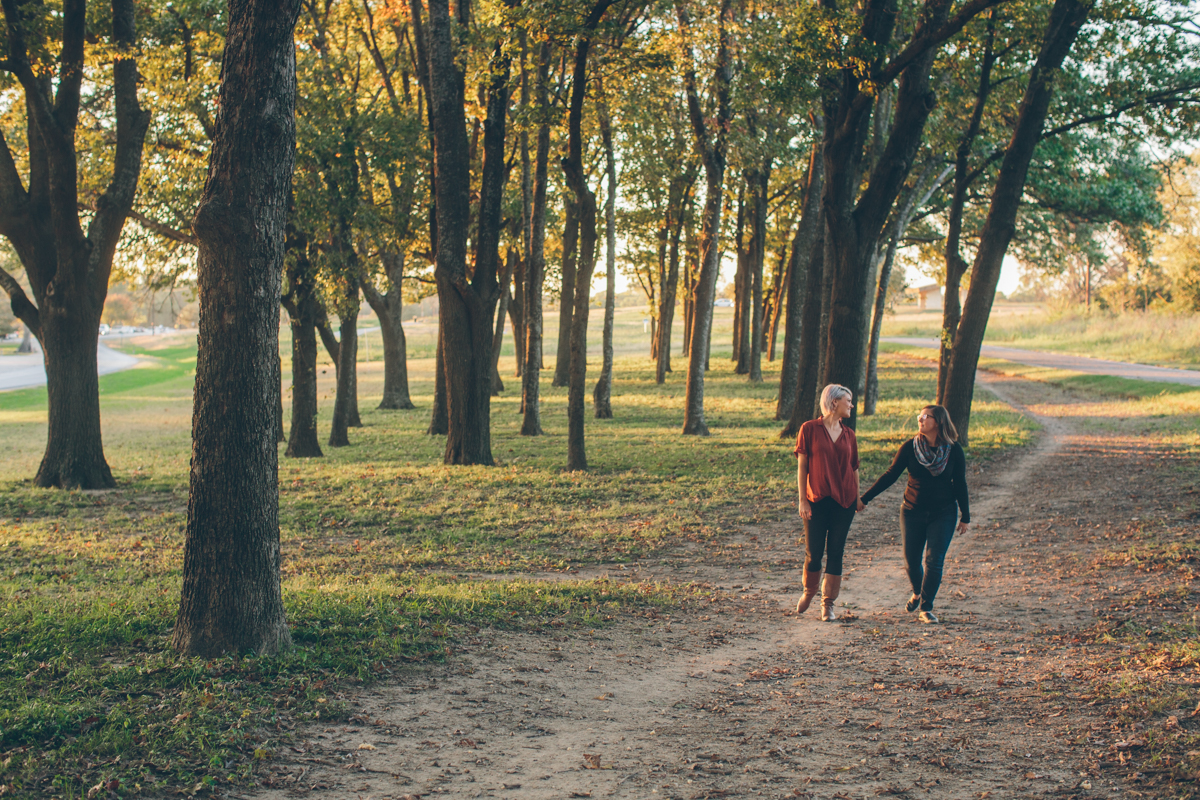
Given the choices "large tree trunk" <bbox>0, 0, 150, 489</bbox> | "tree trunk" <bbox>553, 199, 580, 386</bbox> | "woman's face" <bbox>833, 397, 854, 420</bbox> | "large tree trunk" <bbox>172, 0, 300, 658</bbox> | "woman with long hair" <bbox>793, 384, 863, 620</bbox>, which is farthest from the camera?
"tree trunk" <bbox>553, 199, 580, 386</bbox>

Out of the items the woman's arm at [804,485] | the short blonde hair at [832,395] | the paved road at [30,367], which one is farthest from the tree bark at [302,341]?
the paved road at [30,367]

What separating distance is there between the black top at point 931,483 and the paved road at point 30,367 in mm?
40172

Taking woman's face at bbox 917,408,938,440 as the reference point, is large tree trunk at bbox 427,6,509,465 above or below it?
above

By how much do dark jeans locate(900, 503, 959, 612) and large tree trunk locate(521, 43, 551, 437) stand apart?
11.6 m

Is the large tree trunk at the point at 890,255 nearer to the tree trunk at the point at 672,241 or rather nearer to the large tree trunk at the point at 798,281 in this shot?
the large tree trunk at the point at 798,281

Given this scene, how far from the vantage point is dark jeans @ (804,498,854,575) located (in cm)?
770

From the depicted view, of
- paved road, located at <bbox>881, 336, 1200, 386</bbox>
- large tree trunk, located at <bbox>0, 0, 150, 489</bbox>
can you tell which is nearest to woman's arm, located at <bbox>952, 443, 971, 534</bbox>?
large tree trunk, located at <bbox>0, 0, 150, 489</bbox>

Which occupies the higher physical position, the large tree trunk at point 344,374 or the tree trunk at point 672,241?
the tree trunk at point 672,241

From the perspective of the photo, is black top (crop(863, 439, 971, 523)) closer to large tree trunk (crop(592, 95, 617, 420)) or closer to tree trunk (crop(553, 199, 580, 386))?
tree trunk (crop(553, 199, 580, 386))

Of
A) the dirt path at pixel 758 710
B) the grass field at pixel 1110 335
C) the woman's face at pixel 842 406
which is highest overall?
the grass field at pixel 1110 335

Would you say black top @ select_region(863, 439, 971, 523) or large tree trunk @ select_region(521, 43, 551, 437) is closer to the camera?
black top @ select_region(863, 439, 971, 523)

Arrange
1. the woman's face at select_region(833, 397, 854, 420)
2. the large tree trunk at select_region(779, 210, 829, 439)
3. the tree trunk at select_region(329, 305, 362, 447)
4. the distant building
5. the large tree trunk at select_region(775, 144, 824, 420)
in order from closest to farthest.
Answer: the woman's face at select_region(833, 397, 854, 420), the large tree trunk at select_region(779, 210, 829, 439), the tree trunk at select_region(329, 305, 362, 447), the large tree trunk at select_region(775, 144, 824, 420), the distant building

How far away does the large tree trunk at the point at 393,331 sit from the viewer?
23938 millimetres

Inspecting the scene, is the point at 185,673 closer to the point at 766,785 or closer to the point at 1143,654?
the point at 766,785
